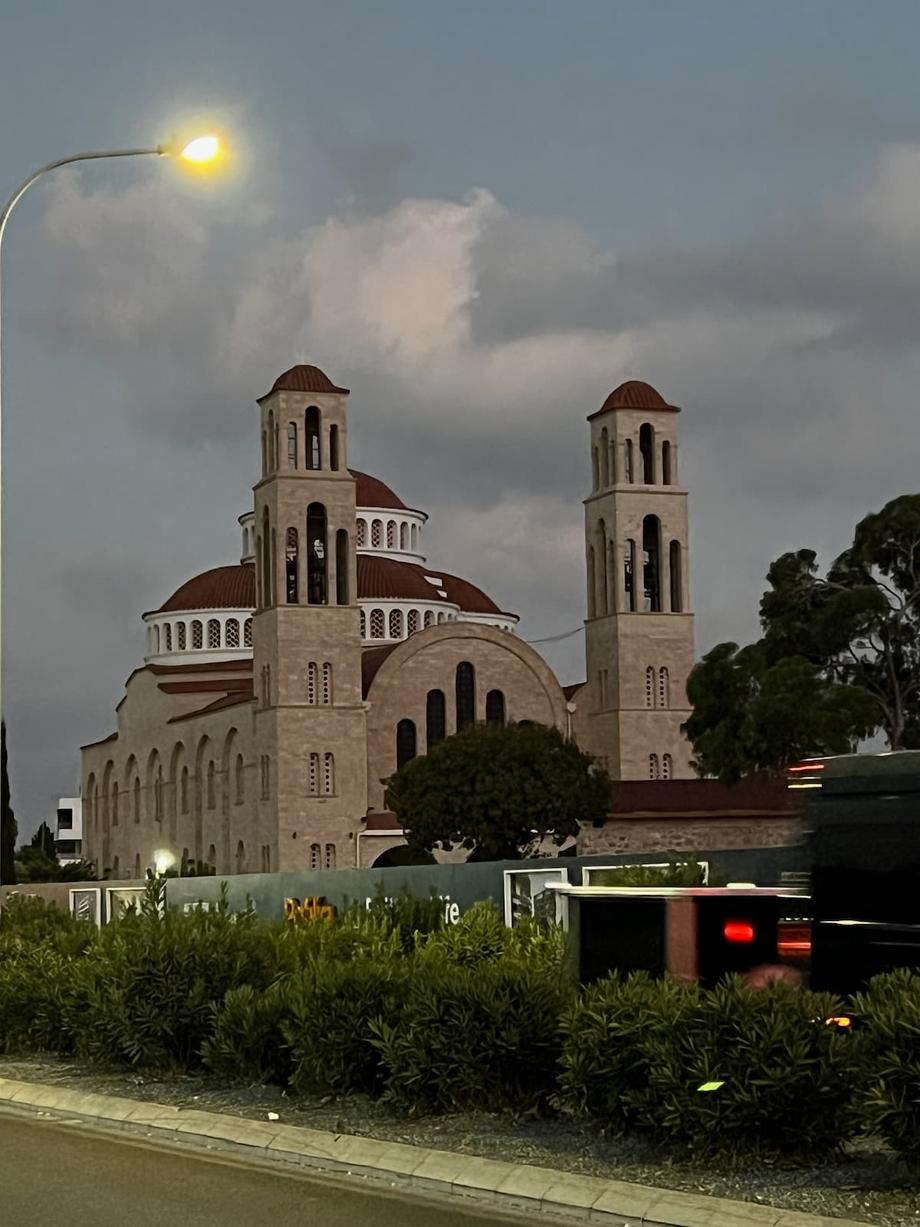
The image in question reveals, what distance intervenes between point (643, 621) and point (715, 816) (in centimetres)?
1921

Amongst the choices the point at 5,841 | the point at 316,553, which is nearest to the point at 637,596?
the point at 316,553

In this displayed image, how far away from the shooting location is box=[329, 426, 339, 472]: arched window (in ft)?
303

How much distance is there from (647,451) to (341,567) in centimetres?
1645

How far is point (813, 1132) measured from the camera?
381 inches

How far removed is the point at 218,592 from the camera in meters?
111

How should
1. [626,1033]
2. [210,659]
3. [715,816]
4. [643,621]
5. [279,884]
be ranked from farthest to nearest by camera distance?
[210,659] < [643,621] < [715,816] < [279,884] < [626,1033]

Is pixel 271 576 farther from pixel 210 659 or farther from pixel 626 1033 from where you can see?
pixel 626 1033

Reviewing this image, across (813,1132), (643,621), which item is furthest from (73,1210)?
(643,621)

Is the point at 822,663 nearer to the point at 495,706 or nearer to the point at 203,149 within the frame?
the point at 495,706

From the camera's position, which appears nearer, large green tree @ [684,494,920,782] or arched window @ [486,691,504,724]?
large green tree @ [684,494,920,782]

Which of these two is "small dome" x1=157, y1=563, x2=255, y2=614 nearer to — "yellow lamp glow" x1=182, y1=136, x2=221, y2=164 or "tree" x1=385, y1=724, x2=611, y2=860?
"tree" x1=385, y1=724, x2=611, y2=860

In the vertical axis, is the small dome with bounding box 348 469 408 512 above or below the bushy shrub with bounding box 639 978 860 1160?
above

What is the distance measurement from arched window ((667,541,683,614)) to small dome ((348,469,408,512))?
79.9 feet

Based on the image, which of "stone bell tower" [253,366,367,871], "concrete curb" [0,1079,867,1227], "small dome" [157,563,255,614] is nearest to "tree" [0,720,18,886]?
"concrete curb" [0,1079,867,1227]
